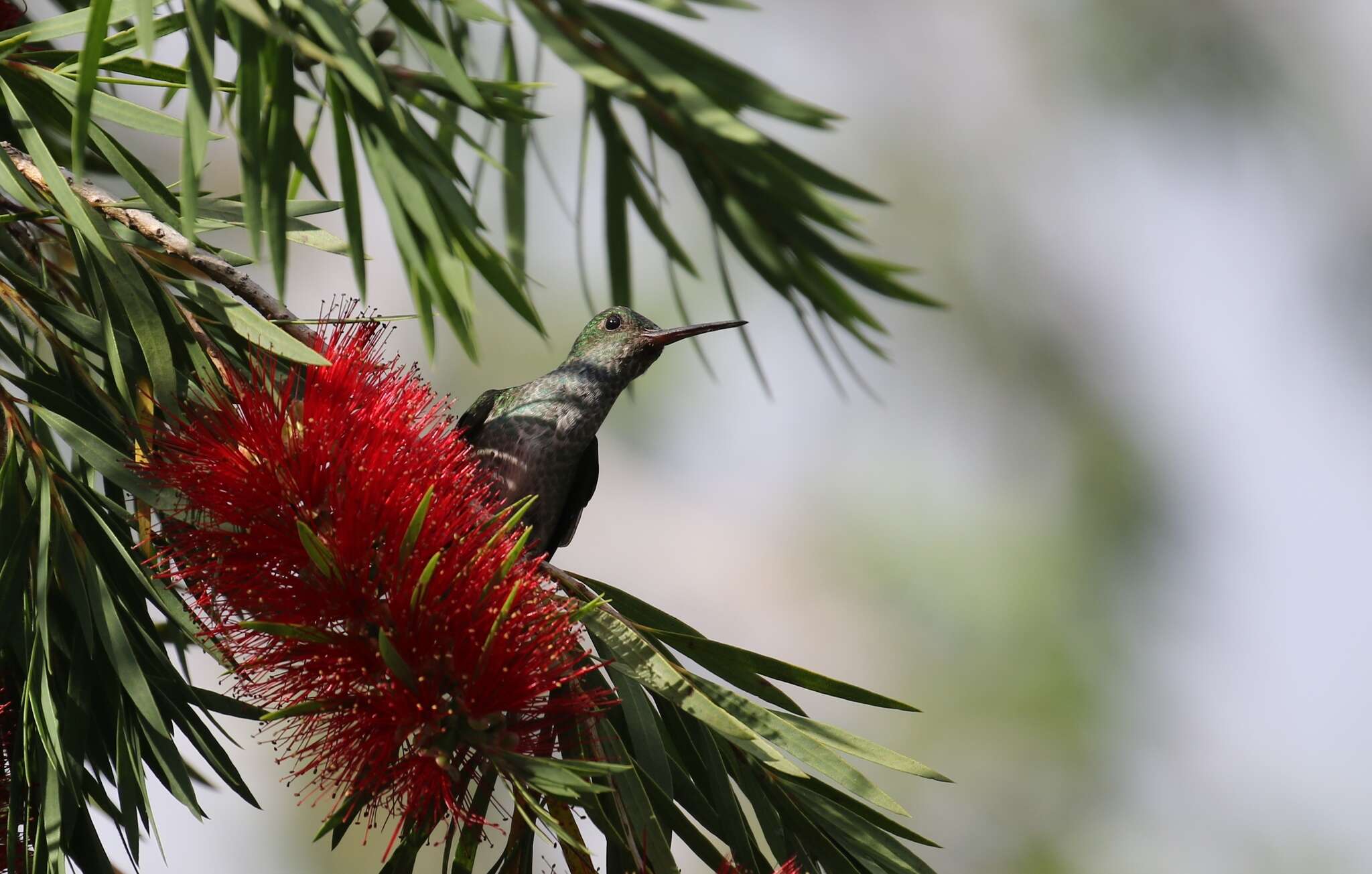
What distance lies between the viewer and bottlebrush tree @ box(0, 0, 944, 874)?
1.02 meters

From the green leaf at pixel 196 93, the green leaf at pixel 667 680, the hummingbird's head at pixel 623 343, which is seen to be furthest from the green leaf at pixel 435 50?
the hummingbird's head at pixel 623 343

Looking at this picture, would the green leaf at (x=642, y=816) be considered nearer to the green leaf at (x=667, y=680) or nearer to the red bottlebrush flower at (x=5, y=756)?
the green leaf at (x=667, y=680)

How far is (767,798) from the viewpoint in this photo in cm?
131

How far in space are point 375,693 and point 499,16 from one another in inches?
23.0

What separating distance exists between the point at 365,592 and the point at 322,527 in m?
0.09

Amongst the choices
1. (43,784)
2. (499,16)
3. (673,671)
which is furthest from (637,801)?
(499,16)

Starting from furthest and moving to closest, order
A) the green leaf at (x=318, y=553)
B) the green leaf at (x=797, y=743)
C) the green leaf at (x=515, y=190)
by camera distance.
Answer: the green leaf at (x=515, y=190) < the green leaf at (x=797, y=743) < the green leaf at (x=318, y=553)

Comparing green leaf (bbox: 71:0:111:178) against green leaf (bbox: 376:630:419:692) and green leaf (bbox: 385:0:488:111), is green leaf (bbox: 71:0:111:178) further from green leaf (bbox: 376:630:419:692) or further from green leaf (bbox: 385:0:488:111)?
green leaf (bbox: 376:630:419:692)

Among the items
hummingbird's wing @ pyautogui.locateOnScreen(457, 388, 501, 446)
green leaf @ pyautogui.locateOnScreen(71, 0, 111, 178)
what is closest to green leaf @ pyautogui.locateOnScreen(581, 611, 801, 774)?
green leaf @ pyautogui.locateOnScreen(71, 0, 111, 178)

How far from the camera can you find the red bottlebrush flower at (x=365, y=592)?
1.02 m

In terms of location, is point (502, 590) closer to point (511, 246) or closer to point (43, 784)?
point (43, 784)

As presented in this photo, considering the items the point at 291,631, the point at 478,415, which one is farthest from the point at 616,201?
the point at 291,631

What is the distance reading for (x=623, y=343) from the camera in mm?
2150

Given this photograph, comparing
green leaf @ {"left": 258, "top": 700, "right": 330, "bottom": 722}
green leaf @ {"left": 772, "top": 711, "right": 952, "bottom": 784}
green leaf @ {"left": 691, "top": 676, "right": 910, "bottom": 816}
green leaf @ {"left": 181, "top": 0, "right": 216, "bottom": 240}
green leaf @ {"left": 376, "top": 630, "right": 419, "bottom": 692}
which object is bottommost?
green leaf @ {"left": 258, "top": 700, "right": 330, "bottom": 722}
